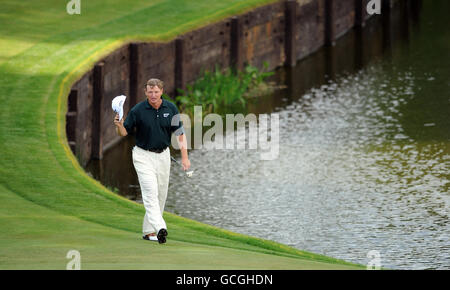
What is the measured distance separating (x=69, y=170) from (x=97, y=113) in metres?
6.41

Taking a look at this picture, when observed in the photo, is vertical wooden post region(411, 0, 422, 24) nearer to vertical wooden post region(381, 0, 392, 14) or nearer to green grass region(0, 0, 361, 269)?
vertical wooden post region(381, 0, 392, 14)

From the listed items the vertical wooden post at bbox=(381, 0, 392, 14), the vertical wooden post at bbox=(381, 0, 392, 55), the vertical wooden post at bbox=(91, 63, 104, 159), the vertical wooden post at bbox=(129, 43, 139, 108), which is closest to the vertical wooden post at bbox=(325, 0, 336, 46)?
the vertical wooden post at bbox=(381, 0, 392, 55)

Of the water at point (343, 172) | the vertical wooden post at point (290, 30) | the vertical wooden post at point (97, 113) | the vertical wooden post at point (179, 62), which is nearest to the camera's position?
the water at point (343, 172)

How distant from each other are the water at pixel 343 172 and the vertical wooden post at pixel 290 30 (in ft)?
1.99

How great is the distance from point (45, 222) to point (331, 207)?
25.0 ft

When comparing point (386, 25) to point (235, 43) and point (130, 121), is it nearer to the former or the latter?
point (235, 43)

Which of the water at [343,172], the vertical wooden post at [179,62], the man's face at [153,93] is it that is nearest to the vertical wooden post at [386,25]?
the water at [343,172]

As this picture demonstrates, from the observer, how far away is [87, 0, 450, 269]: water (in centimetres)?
2084

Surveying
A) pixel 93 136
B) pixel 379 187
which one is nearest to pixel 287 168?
pixel 379 187

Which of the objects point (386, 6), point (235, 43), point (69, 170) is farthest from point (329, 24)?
point (69, 170)

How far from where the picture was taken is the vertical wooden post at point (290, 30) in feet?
125

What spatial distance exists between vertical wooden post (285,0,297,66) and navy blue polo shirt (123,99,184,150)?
23.5 meters

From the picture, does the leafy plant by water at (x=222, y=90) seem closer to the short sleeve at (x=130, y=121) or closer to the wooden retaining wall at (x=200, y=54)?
the wooden retaining wall at (x=200, y=54)

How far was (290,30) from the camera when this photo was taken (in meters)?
38.1
